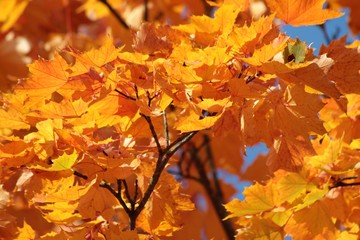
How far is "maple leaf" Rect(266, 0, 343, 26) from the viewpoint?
1.00 metres

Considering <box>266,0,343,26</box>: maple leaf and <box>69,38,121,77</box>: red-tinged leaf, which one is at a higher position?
<box>266,0,343,26</box>: maple leaf

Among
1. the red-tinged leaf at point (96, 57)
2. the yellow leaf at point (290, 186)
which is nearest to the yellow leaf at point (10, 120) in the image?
the red-tinged leaf at point (96, 57)

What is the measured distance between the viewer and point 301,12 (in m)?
1.01

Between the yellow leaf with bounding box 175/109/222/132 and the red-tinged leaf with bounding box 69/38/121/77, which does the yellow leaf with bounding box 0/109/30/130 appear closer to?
the red-tinged leaf with bounding box 69/38/121/77

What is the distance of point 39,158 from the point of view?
1020mm

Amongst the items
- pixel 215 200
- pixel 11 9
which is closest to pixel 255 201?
pixel 215 200

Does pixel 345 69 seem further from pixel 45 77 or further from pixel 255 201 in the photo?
pixel 45 77

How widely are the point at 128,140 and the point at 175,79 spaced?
0.16 metres

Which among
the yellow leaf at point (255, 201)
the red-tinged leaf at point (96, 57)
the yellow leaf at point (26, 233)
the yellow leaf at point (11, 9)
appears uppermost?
the yellow leaf at point (11, 9)

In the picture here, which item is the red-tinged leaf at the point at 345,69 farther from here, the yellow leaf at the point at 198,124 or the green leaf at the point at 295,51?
the yellow leaf at the point at 198,124

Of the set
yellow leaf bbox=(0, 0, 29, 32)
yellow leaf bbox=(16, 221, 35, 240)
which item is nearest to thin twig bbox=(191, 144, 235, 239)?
yellow leaf bbox=(16, 221, 35, 240)

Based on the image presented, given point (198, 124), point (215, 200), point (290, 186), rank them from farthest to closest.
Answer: point (215, 200), point (290, 186), point (198, 124)

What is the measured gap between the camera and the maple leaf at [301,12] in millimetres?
999

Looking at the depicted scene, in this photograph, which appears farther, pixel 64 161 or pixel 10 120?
pixel 10 120
